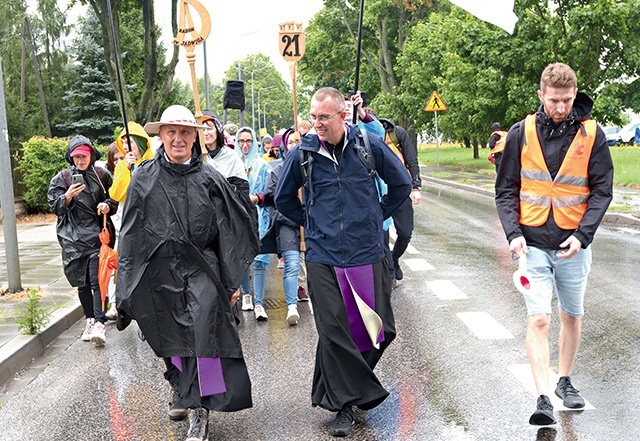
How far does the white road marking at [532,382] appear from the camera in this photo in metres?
5.24

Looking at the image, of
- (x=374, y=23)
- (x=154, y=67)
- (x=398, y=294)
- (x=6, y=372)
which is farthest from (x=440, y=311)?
→ (x=374, y=23)

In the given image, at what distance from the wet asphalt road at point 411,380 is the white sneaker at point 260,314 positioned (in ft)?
0.38

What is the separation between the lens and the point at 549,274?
16.8ft

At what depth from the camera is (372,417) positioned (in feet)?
17.5

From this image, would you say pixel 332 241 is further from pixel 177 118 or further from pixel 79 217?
pixel 79 217

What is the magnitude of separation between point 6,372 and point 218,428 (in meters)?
2.35

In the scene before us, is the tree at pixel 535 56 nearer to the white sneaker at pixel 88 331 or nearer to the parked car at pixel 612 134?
the white sneaker at pixel 88 331

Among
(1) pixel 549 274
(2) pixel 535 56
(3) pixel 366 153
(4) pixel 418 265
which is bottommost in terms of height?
(4) pixel 418 265

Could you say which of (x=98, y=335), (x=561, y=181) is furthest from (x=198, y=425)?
(x=98, y=335)

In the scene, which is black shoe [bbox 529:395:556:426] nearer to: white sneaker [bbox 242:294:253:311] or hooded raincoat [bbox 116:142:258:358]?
hooded raincoat [bbox 116:142:258:358]

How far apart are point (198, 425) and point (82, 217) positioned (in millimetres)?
3593

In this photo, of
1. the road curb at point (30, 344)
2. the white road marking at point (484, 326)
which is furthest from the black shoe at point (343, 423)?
the road curb at point (30, 344)

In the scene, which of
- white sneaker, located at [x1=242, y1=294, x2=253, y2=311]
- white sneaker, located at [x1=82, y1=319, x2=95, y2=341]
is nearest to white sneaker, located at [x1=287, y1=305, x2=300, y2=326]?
white sneaker, located at [x1=242, y1=294, x2=253, y2=311]

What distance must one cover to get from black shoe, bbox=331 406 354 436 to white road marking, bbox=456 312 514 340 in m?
2.36
